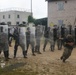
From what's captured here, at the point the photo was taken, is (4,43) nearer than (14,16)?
Yes

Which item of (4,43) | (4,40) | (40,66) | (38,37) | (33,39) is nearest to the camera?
(40,66)

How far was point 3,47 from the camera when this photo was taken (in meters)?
18.3

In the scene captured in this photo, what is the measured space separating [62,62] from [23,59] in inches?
92.5

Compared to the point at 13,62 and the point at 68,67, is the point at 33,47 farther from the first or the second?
the point at 68,67

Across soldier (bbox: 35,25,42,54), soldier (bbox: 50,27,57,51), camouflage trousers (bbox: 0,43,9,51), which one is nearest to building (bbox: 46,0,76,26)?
soldier (bbox: 50,27,57,51)

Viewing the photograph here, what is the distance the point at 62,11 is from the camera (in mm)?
43906

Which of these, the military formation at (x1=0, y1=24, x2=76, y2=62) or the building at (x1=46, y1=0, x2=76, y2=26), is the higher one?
the building at (x1=46, y1=0, x2=76, y2=26)

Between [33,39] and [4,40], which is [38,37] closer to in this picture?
[33,39]

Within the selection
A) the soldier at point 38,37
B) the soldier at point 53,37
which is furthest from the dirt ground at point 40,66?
the soldier at point 53,37

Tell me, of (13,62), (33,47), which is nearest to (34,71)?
(13,62)

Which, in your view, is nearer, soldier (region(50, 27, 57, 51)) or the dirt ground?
the dirt ground

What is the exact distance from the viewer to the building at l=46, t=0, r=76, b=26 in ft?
140

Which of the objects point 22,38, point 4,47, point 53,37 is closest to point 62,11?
point 53,37

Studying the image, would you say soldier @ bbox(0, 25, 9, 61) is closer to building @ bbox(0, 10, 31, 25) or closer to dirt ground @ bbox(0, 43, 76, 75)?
dirt ground @ bbox(0, 43, 76, 75)
